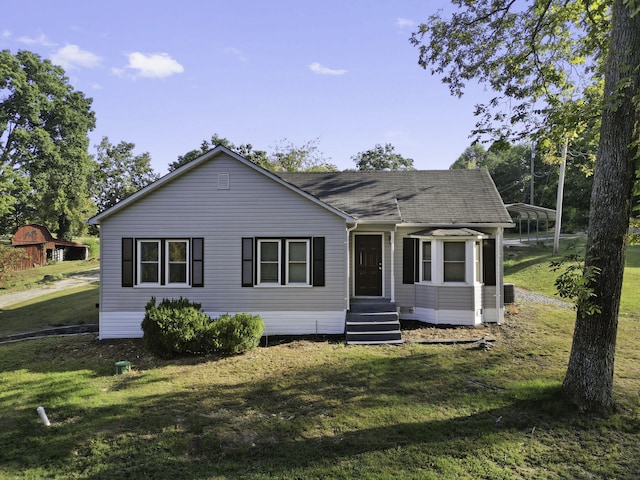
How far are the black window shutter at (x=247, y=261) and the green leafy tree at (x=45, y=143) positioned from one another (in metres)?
37.0

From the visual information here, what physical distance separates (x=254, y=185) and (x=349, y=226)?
126 inches

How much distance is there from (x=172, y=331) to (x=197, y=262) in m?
2.60

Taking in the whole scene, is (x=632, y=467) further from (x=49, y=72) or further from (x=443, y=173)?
(x=49, y=72)

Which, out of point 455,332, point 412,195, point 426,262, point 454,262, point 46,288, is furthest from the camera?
point 46,288

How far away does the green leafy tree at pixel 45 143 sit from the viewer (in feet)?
130

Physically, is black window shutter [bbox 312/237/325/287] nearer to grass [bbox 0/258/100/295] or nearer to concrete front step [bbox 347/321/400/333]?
concrete front step [bbox 347/321/400/333]

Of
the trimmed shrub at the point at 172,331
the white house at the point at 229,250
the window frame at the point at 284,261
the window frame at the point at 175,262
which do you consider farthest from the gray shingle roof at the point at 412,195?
the trimmed shrub at the point at 172,331

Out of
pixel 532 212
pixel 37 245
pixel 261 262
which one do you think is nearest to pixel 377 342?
pixel 261 262

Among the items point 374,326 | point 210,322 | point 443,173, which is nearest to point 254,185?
point 210,322

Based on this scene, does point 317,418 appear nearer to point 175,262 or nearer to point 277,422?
point 277,422

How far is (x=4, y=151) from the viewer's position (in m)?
41.8

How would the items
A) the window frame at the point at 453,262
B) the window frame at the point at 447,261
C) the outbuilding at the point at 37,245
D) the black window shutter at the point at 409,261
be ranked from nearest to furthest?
1. the window frame at the point at 447,261
2. the window frame at the point at 453,262
3. the black window shutter at the point at 409,261
4. the outbuilding at the point at 37,245

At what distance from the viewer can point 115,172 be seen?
5550 cm

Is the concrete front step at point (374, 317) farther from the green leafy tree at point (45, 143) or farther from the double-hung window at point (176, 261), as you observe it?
the green leafy tree at point (45, 143)
